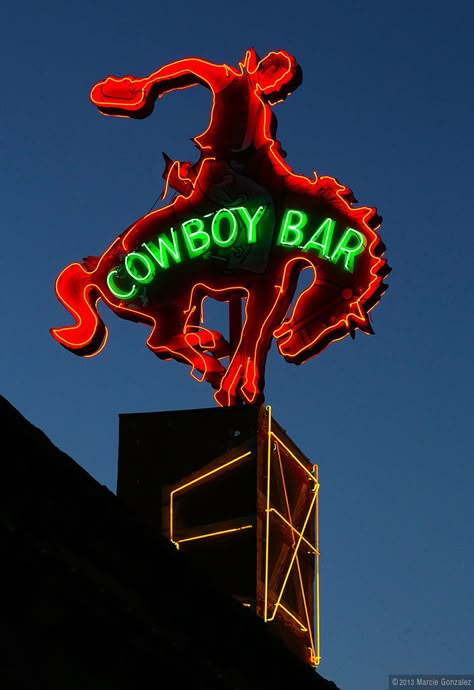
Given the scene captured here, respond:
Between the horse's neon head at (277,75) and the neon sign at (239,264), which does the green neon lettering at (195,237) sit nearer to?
the neon sign at (239,264)

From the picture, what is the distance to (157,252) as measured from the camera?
20312 mm

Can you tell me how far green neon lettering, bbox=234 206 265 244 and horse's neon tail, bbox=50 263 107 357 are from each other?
222 centimetres

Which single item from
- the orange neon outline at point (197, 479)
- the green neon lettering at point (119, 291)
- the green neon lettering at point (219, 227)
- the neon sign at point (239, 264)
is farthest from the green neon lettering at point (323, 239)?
the orange neon outline at point (197, 479)

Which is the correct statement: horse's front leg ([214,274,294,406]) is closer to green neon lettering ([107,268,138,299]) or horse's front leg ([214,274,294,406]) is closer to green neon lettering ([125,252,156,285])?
green neon lettering ([125,252,156,285])

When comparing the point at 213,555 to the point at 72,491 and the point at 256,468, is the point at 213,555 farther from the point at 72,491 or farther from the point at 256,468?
the point at 72,491

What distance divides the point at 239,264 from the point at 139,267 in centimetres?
145

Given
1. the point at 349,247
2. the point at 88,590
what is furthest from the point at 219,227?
the point at 88,590

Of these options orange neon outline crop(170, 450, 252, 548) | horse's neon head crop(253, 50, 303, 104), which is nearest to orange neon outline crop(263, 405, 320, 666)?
orange neon outline crop(170, 450, 252, 548)

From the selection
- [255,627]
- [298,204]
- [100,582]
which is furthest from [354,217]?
[100,582]

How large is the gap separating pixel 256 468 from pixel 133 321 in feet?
11.2

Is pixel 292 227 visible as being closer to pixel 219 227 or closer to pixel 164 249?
pixel 219 227

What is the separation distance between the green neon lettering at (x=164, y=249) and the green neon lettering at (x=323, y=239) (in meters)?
1.77

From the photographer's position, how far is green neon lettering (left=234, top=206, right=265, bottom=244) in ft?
65.5

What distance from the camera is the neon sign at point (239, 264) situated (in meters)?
19.4
